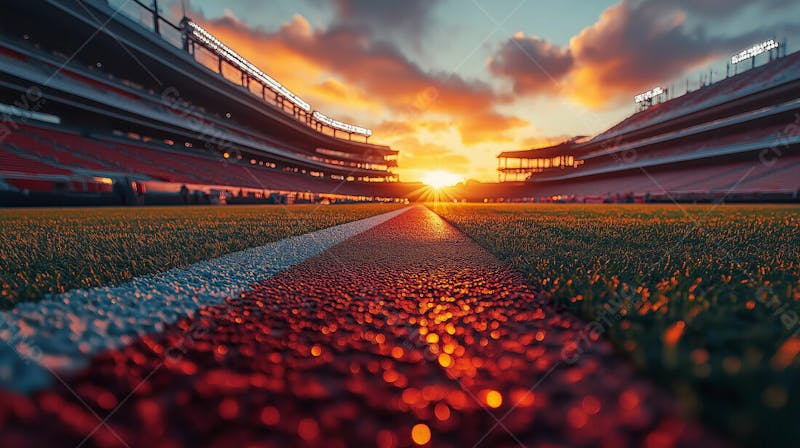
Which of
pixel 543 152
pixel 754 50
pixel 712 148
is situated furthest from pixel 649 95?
pixel 712 148

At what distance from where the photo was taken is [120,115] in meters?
22.8

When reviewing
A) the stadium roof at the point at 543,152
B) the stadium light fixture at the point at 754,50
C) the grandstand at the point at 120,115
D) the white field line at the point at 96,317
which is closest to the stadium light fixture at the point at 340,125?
the grandstand at the point at 120,115

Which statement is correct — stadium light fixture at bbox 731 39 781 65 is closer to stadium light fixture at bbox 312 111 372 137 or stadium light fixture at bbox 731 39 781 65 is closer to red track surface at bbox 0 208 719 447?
stadium light fixture at bbox 312 111 372 137

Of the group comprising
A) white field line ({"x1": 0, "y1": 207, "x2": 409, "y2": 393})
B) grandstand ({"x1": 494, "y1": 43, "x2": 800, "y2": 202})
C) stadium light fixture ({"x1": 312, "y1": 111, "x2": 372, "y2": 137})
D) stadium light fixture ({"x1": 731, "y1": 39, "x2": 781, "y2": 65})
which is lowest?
white field line ({"x1": 0, "y1": 207, "x2": 409, "y2": 393})

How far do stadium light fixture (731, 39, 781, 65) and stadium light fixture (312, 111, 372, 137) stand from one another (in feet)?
176

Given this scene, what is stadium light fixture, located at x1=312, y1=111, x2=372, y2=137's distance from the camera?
5569 centimetres

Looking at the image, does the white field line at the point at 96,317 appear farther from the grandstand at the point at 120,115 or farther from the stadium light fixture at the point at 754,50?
the stadium light fixture at the point at 754,50

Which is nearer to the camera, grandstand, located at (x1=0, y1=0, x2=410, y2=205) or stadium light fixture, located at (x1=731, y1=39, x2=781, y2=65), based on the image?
grandstand, located at (x1=0, y1=0, x2=410, y2=205)

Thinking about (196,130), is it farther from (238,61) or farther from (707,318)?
(707,318)

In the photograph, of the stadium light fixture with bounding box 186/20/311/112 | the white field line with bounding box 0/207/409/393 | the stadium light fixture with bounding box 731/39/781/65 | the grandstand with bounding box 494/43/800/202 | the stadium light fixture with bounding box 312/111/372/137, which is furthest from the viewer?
the stadium light fixture with bounding box 312/111/372/137

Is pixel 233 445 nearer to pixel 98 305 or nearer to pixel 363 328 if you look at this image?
pixel 363 328

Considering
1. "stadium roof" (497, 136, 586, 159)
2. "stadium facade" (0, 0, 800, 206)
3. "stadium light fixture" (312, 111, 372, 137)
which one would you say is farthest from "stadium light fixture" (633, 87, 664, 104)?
"stadium light fixture" (312, 111, 372, 137)

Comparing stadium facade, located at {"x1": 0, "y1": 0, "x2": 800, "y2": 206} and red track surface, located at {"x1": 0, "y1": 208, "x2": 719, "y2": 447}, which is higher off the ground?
stadium facade, located at {"x1": 0, "y1": 0, "x2": 800, "y2": 206}

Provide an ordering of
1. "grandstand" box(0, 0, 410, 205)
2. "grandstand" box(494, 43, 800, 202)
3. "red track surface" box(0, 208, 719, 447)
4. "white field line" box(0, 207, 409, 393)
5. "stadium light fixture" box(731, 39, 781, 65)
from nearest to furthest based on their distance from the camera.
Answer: "red track surface" box(0, 208, 719, 447) → "white field line" box(0, 207, 409, 393) → "grandstand" box(0, 0, 410, 205) → "grandstand" box(494, 43, 800, 202) → "stadium light fixture" box(731, 39, 781, 65)
